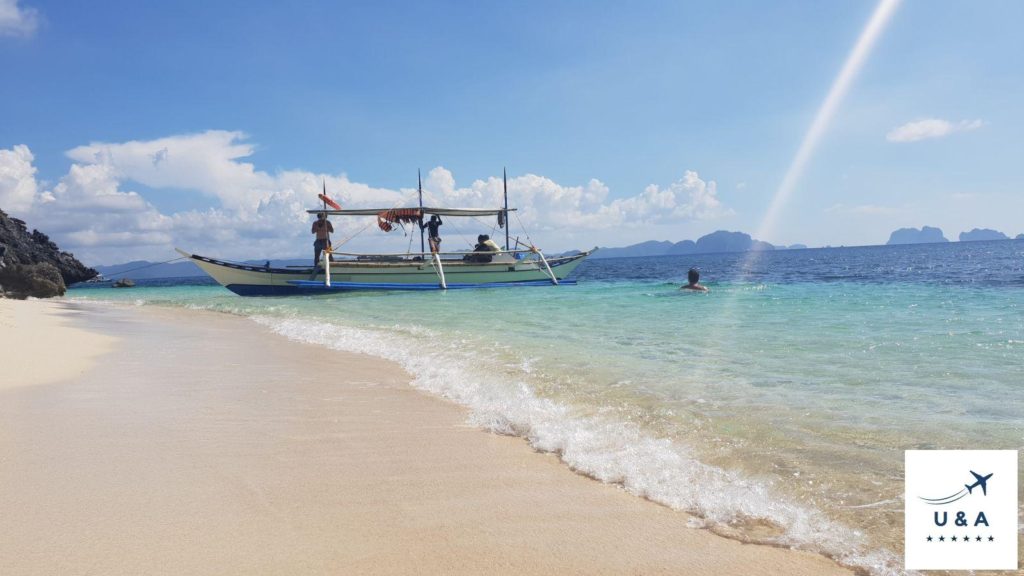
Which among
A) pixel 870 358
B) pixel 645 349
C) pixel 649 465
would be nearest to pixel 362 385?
pixel 649 465

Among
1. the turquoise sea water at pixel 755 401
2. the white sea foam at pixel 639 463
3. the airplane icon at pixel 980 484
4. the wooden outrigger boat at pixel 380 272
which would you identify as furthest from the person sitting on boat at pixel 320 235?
the airplane icon at pixel 980 484

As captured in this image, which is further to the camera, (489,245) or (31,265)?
(489,245)

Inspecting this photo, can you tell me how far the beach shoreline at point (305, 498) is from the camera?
7.61 feet

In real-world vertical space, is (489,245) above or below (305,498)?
above

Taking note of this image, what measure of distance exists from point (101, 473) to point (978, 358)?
8.93 metres

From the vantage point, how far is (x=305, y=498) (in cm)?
296

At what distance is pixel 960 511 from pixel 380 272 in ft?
95.0

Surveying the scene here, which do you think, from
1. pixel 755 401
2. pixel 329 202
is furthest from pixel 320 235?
pixel 755 401

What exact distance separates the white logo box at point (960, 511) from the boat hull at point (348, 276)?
2756cm

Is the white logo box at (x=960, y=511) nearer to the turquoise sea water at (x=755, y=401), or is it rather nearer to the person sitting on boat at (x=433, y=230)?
the turquoise sea water at (x=755, y=401)

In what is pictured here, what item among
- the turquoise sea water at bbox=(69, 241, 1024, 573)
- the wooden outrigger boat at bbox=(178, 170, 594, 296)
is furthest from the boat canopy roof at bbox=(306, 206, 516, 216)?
the turquoise sea water at bbox=(69, 241, 1024, 573)

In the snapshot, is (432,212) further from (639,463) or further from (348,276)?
(639,463)

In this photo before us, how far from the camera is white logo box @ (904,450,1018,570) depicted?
2.40 m

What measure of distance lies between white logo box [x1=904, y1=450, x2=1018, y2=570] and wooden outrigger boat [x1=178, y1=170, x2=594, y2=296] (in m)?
27.5
